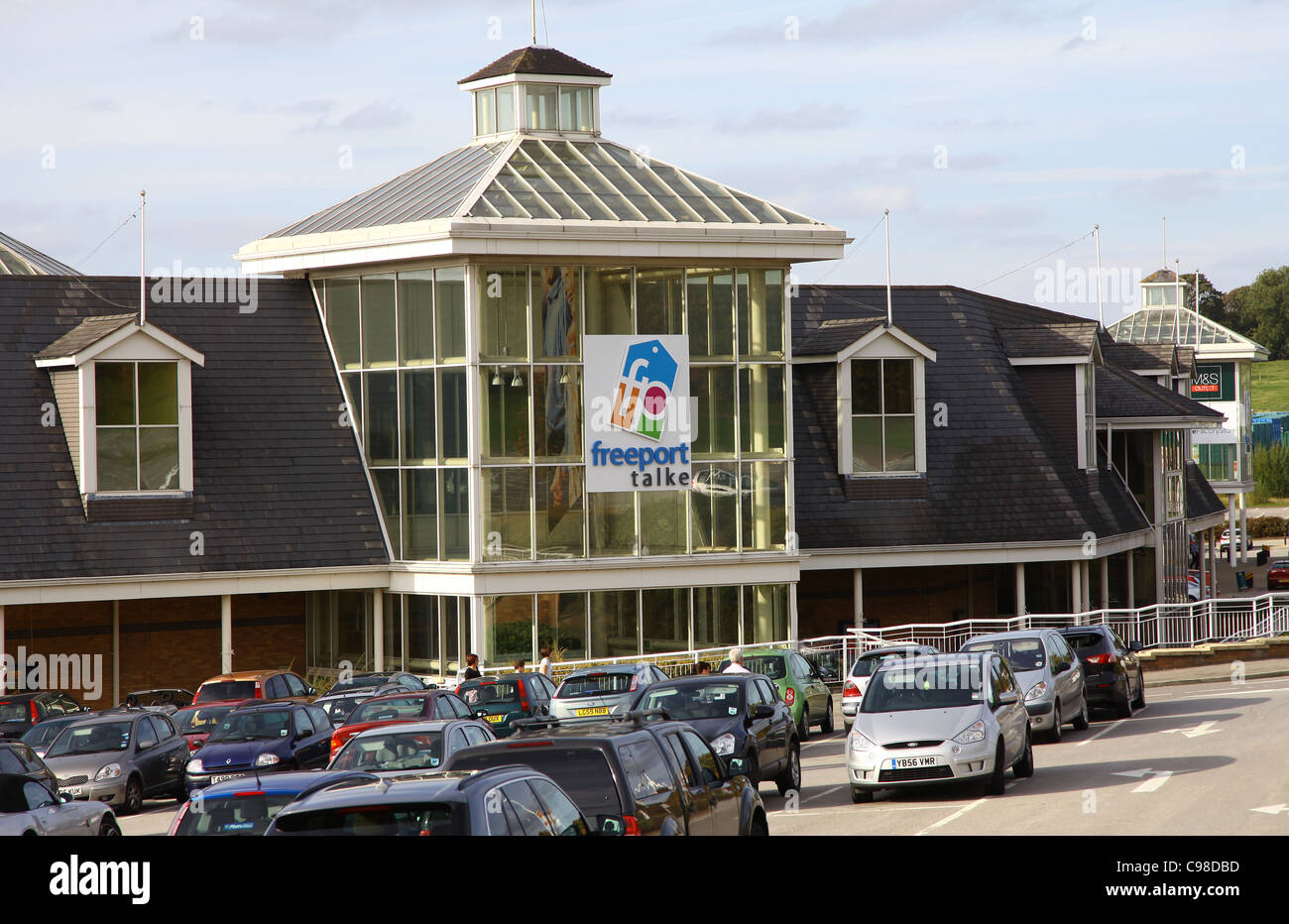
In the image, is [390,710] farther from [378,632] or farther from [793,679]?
[378,632]

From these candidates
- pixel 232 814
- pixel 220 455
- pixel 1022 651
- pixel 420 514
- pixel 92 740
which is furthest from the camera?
pixel 220 455

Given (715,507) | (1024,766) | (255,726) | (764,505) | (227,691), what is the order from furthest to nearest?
(764,505)
(715,507)
(227,691)
(255,726)
(1024,766)

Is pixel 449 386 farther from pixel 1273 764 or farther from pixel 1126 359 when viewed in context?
pixel 1126 359

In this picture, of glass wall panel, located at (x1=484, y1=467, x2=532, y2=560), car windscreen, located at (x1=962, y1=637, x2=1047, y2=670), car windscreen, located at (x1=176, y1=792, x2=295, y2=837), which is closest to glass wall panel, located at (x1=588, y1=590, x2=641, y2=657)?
glass wall panel, located at (x1=484, y1=467, x2=532, y2=560)

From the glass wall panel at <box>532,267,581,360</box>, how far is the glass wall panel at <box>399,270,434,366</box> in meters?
2.16

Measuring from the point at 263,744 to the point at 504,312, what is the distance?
1359 centimetres

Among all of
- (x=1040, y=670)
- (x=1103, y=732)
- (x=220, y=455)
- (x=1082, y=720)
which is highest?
(x=220, y=455)

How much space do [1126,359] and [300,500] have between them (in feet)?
95.6

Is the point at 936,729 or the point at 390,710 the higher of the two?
the point at 936,729

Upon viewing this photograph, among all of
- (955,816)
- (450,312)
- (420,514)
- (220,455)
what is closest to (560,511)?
(420,514)

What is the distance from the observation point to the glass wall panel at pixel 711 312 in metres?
35.0

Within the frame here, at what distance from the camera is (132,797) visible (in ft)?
74.5

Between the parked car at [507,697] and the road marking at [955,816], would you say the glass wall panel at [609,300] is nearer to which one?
the parked car at [507,697]
